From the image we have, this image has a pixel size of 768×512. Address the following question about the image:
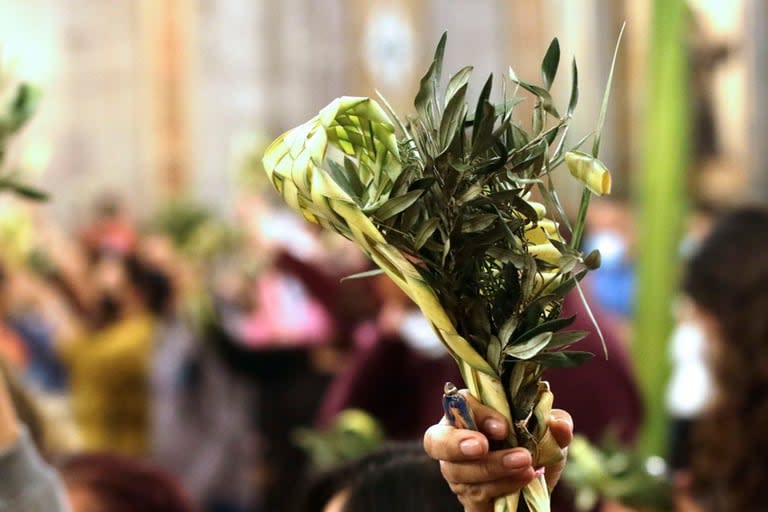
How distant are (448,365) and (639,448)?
2.00ft

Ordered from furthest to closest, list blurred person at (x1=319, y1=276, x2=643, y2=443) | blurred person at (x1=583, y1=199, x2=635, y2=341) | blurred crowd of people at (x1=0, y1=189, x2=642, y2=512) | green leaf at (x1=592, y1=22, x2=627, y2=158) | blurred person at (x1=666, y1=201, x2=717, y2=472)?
blurred person at (x1=583, y1=199, x2=635, y2=341)
blurred crowd of people at (x1=0, y1=189, x2=642, y2=512)
blurred person at (x1=666, y1=201, x2=717, y2=472)
blurred person at (x1=319, y1=276, x2=643, y2=443)
green leaf at (x1=592, y1=22, x2=627, y2=158)

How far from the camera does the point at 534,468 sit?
3.11 feet

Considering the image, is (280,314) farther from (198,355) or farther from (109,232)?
(109,232)

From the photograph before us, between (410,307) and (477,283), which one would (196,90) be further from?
(477,283)

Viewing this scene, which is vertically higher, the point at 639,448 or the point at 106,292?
the point at 639,448

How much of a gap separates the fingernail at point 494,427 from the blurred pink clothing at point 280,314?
526 centimetres

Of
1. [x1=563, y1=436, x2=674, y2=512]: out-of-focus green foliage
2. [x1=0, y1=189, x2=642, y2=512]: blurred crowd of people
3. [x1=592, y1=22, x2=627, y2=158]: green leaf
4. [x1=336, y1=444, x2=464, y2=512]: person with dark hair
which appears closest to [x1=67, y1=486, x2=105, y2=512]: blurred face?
[x1=336, y1=444, x2=464, y2=512]: person with dark hair

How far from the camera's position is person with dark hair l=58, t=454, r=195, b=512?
2.32 m

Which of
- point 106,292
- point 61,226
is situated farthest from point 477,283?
point 61,226

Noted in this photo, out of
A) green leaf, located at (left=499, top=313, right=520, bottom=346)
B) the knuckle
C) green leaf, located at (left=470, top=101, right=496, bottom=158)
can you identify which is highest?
green leaf, located at (left=470, top=101, right=496, bottom=158)

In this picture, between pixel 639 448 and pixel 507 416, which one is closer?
pixel 507 416

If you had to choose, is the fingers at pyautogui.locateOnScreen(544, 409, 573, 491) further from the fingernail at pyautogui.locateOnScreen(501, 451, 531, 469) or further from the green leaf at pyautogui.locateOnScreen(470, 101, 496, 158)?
the green leaf at pyautogui.locateOnScreen(470, 101, 496, 158)

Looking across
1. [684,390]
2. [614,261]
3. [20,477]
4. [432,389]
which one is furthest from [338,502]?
[614,261]

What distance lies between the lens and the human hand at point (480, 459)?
91 centimetres
